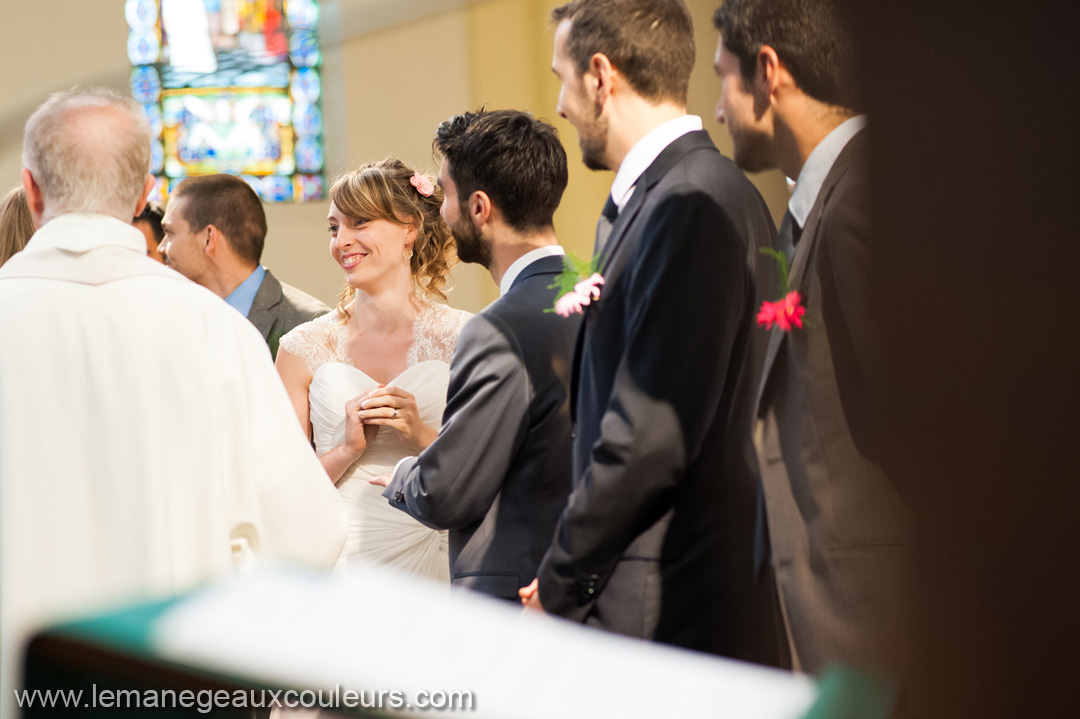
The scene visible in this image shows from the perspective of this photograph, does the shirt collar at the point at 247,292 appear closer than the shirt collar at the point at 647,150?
No

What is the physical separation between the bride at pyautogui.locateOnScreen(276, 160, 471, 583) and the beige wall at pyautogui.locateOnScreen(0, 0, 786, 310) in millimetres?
3999

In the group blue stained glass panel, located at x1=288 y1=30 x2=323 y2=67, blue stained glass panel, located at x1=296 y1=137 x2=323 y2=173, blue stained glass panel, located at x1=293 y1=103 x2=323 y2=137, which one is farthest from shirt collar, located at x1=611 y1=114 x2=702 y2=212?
blue stained glass panel, located at x1=288 y1=30 x2=323 y2=67

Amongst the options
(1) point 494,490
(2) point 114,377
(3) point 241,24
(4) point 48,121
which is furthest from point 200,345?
(3) point 241,24

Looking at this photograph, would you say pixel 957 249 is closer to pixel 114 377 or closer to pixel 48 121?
pixel 114 377

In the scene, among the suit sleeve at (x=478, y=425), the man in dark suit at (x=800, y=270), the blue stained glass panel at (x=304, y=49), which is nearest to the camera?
the man in dark suit at (x=800, y=270)

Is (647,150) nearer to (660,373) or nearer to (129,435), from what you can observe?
(660,373)

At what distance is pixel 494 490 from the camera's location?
7.95 ft

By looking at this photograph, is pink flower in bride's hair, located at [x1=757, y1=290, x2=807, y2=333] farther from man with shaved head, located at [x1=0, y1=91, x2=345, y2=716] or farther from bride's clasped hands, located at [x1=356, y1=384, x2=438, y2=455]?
bride's clasped hands, located at [x1=356, y1=384, x2=438, y2=455]

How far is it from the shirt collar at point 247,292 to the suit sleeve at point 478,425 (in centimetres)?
213

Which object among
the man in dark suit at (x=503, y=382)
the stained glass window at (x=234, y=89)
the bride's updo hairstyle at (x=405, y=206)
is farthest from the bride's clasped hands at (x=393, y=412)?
the stained glass window at (x=234, y=89)

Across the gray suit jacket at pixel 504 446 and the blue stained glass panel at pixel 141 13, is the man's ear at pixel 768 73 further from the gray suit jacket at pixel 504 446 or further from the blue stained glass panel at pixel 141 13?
the blue stained glass panel at pixel 141 13

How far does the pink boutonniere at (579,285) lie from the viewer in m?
1.87

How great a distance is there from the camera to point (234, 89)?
8.58 metres

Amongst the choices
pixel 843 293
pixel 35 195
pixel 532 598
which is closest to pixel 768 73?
pixel 843 293
